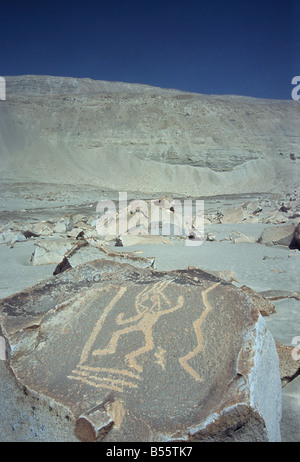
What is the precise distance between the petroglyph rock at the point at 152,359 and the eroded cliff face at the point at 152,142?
3062 centimetres

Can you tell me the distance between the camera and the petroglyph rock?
72.1 inches

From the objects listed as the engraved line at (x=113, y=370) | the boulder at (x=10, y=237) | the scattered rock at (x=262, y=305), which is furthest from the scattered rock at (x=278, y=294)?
the boulder at (x=10, y=237)

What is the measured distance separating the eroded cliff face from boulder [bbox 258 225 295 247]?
24.9m

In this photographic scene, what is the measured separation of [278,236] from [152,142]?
30.1 meters

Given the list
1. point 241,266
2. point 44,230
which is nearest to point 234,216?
point 44,230

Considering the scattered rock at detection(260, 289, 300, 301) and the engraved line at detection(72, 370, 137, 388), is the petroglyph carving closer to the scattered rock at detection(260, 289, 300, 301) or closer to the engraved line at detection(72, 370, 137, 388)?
the engraved line at detection(72, 370, 137, 388)

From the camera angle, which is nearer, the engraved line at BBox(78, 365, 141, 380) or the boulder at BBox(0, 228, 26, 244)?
the engraved line at BBox(78, 365, 141, 380)

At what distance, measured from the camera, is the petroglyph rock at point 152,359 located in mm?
1831

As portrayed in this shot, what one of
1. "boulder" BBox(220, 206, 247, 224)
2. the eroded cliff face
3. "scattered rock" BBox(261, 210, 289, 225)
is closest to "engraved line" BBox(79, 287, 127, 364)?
"scattered rock" BBox(261, 210, 289, 225)

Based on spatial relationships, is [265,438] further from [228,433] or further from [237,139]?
[237,139]

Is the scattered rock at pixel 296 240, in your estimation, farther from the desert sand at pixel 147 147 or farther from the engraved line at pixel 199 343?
the desert sand at pixel 147 147

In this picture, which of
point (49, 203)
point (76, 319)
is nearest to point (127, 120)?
point (49, 203)

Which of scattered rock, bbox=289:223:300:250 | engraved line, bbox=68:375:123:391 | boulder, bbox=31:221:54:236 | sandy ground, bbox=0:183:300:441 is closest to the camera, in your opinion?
engraved line, bbox=68:375:123:391

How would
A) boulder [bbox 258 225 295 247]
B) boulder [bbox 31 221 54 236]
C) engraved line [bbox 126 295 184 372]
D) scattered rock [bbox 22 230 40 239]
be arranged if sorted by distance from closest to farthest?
engraved line [bbox 126 295 184 372]
boulder [bbox 258 225 295 247]
scattered rock [bbox 22 230 40 239]
boulder [bbox 31 221 54 236]
